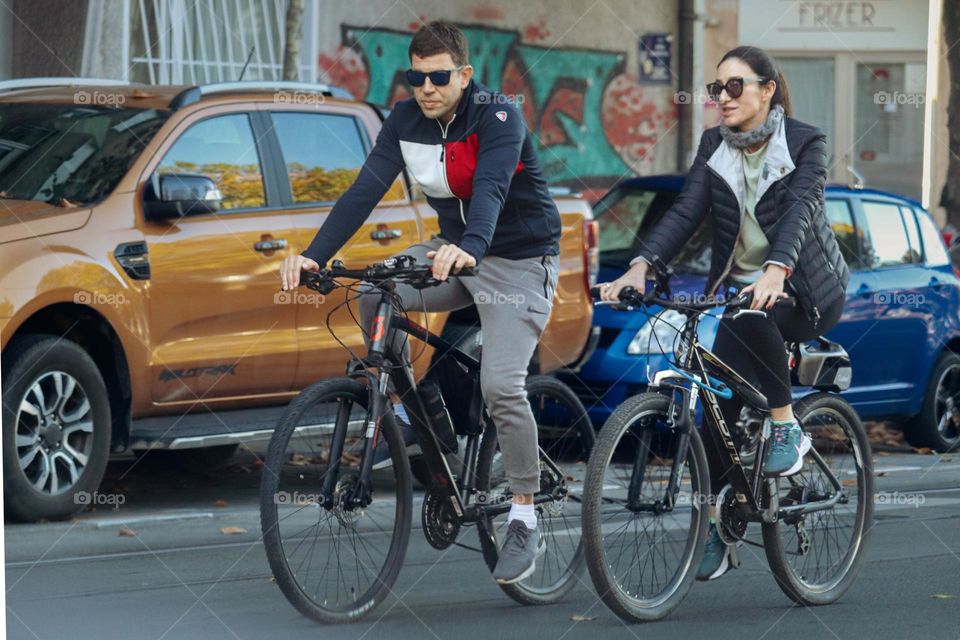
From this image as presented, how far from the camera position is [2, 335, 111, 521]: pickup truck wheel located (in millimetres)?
7707

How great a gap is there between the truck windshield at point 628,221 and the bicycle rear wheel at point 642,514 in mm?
5239

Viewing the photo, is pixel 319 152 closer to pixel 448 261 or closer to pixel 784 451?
pixel 784 451

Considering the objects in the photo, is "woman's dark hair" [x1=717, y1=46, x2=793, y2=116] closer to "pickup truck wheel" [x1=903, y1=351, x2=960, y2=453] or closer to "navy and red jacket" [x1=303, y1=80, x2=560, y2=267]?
"navy and red jacket" [x1=303, y1=80, x2=560, y2=267]

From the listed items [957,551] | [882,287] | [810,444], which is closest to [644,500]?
[810,444]

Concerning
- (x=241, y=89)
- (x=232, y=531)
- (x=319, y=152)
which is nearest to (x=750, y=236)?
(x=232, y=531)

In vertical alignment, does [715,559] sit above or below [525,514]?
below

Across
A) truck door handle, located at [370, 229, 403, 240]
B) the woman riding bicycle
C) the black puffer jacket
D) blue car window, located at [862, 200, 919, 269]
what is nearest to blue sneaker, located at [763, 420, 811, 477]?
the woman riding bicycle

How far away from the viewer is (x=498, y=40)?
59.3 feet

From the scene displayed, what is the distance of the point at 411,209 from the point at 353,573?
13.1ft

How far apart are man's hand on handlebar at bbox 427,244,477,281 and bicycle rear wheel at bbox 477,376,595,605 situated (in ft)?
2.93

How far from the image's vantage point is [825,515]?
22.0 ft

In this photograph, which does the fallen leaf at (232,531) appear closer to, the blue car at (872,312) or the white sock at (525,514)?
the white sock at (525,514)

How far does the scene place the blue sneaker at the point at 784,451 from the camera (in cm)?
627

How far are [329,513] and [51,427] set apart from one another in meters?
2.65
